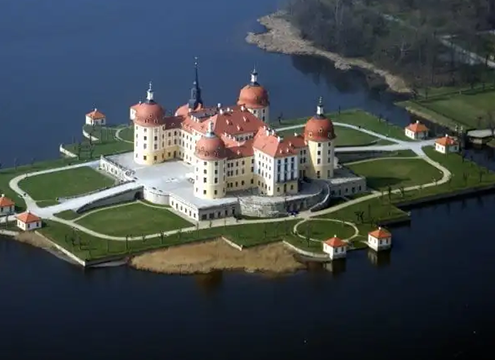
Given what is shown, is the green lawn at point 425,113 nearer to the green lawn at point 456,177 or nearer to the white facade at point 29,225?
the green lawn at point 456,177

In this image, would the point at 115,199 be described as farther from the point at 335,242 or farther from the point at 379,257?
the point at 379,257

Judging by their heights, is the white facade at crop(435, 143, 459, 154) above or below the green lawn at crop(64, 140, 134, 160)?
above

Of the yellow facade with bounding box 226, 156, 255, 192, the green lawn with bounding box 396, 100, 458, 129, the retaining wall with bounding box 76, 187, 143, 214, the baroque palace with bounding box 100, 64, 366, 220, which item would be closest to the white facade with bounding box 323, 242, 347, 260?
the baroque palace with bounding box 100, 64, 366, 220

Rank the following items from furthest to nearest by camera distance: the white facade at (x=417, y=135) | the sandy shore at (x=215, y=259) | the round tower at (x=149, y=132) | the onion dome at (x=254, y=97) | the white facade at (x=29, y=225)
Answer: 1. the white facade at (x=417, y=135)
2. the onion dome at (x=254, y=97)
3. the round tower at (x=149, y=132)
4. the white facade at (x=29, y=225)
5. the sandy shore at (x=215, y=259)

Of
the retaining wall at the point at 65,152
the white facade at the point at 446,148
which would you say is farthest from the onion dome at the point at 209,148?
the white facade at the point at 446,148

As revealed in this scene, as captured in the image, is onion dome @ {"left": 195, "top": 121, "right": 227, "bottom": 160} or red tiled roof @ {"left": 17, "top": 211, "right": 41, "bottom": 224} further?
onion dome @ {"left": 195, "top": 121, "right": 227, "bottom": 160}

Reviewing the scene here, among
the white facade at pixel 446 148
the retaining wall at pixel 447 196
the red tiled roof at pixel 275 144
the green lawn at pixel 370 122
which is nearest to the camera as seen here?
the red tiled roof at pixel 275 144

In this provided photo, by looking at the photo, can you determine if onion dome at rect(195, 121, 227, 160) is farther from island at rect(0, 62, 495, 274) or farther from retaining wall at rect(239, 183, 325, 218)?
retaining wall at rect(239, 183, 325, 218)
